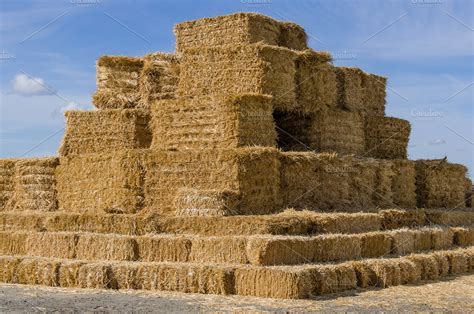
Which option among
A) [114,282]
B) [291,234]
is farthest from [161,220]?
[291,234]

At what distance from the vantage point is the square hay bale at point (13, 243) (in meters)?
14.9

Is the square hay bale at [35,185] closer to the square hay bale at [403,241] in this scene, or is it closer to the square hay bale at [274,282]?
the square hay bale at [274,282]

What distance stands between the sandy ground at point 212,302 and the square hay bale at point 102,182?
9.36 ft

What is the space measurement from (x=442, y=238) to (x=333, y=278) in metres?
5.57

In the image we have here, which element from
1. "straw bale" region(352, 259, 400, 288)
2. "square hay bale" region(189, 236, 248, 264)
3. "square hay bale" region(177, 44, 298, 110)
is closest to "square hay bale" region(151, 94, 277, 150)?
"square hay bale" region(177, 44, 298, 110)

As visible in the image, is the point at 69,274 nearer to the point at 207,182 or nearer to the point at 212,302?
the point at 207,182

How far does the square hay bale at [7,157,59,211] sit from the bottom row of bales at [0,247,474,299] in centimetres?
317

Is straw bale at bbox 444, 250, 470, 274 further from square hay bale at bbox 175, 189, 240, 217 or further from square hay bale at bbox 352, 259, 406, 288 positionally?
square hay bale at bbox 175, 189, 240, 217

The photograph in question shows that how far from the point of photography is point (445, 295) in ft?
40.3

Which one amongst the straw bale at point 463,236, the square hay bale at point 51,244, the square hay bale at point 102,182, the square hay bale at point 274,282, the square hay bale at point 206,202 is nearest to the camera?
the square hay bale at point 274,282

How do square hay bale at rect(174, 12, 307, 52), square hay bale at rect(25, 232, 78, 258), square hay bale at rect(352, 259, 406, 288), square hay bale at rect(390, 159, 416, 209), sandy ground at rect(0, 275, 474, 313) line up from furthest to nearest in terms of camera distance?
square hay bale at rect(390, 159, 416, 209) → square hay bale at rect(174, 12, 307, 52) → square hay bale at rect(25, 232, 78, 258) → square hay bale at rect(352, 259, 406, 288) → sandy ground at rect(0, 275, 474, 313)

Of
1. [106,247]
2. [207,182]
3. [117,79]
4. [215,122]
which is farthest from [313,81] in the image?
[106,247]

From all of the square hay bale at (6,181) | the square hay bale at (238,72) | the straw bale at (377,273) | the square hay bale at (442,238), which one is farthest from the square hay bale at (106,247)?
the square hay bale at (442,238)

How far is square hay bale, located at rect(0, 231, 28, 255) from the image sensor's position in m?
14.9
